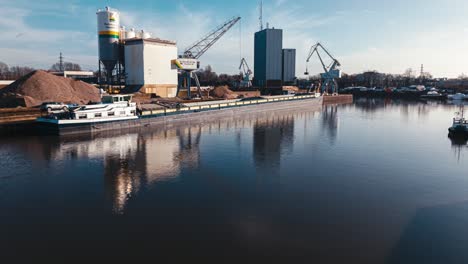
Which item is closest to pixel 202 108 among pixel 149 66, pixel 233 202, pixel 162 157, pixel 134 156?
pixel 149 66

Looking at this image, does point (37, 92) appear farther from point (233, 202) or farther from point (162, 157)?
point (233, 202)

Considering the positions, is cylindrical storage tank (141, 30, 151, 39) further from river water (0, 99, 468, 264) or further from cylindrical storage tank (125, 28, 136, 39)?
river water (0, 99, 468, 264)

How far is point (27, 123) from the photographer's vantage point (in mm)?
26906

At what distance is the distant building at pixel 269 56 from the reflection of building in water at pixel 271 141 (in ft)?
186

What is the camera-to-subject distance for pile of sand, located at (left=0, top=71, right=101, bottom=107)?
2992 cm

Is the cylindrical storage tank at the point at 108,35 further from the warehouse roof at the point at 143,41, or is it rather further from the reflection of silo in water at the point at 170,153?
the reflection of silo in water at the point at 170,153

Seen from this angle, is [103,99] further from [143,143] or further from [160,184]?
[160,184]

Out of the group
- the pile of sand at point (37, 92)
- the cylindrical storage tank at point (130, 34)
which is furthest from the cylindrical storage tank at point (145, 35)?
the pile of sand at point (37, 92)

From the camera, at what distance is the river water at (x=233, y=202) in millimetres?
8914

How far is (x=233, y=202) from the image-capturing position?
12.3 meters

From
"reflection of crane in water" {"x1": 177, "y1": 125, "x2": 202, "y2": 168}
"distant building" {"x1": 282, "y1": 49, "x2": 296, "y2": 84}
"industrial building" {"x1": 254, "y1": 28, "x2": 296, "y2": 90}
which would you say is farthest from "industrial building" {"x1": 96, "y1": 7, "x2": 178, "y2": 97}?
"distant building" {"x1": 282, "y1": 49, "x2": 296, "y2": 84}

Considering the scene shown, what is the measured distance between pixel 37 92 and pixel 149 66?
18.5m

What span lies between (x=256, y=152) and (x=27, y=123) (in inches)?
794

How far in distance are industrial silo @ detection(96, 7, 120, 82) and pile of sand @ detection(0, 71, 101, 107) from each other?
1246cm
